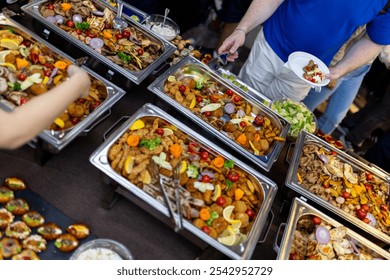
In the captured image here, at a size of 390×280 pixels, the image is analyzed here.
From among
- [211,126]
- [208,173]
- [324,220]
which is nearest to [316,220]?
[324,220]

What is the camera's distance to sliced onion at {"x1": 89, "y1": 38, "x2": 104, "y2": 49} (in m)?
2.48

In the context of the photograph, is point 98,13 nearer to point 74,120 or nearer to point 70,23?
point 70,23

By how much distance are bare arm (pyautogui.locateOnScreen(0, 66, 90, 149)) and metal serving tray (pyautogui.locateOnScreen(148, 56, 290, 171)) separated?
723 millimetres

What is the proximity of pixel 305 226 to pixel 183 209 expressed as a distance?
819 mm

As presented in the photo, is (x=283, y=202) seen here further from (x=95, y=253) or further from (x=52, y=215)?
(x=52, y=215)

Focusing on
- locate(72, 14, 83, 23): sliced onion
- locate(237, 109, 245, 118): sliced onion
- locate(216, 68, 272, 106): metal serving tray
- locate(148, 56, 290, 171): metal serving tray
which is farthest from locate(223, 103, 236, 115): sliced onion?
locate(72, 14, 83, 23): sliced onion

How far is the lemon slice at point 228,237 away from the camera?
6.03 feet

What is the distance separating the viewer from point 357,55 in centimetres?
301

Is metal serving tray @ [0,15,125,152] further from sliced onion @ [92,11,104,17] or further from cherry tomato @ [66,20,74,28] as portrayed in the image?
sliced onion @ [92,11,104,17]

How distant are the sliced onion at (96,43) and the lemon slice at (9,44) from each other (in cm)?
46

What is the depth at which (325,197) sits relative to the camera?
2355mm

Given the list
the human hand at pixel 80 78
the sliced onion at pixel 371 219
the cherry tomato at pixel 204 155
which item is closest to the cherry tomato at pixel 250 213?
the cherry tomato at pixel 204 155

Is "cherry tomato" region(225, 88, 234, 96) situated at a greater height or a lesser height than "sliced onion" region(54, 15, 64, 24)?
greater
